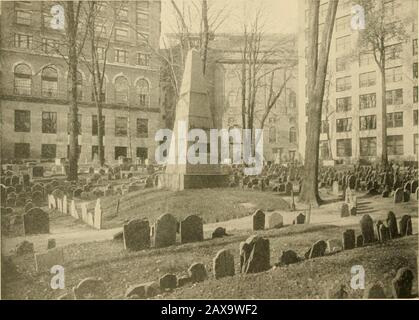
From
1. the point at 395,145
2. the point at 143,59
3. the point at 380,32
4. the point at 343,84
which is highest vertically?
the point at 380,32

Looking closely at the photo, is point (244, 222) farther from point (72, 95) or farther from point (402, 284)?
point (72, 95)

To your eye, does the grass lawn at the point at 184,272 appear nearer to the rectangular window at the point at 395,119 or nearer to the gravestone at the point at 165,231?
the gravestone at the point at 165,231

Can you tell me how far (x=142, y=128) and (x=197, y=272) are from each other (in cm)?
172

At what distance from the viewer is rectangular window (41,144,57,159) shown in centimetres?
394

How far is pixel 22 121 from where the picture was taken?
3891 mm

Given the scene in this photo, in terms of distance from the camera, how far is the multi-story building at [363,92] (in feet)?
14.0

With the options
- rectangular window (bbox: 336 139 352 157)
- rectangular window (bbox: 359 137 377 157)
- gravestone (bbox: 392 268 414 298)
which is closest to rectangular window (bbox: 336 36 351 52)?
rectangular window (bbox: 336 139 352 157)

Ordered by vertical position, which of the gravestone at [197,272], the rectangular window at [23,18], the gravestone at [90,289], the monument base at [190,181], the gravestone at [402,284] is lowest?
the gravestone at [402,284]

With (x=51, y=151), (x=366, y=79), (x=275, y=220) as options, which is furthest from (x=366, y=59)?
(x=51, y=151)

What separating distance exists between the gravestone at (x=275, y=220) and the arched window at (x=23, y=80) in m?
3.04

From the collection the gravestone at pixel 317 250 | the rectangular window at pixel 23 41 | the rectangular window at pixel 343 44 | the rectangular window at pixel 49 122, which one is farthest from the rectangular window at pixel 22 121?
the rectangular window at pixel 343 44

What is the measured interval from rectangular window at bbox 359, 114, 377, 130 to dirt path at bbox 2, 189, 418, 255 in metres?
0.97

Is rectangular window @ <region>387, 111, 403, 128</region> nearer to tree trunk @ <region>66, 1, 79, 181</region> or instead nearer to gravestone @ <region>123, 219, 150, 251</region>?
gravestone @ <region>123, 219, 150, 251</region>

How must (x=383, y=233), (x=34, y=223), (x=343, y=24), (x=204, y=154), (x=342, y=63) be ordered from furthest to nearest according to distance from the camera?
(x=342, y=63), (x=343, y=24), (x=383, y=233), (x=204, y=154), (x=34, y=223)
